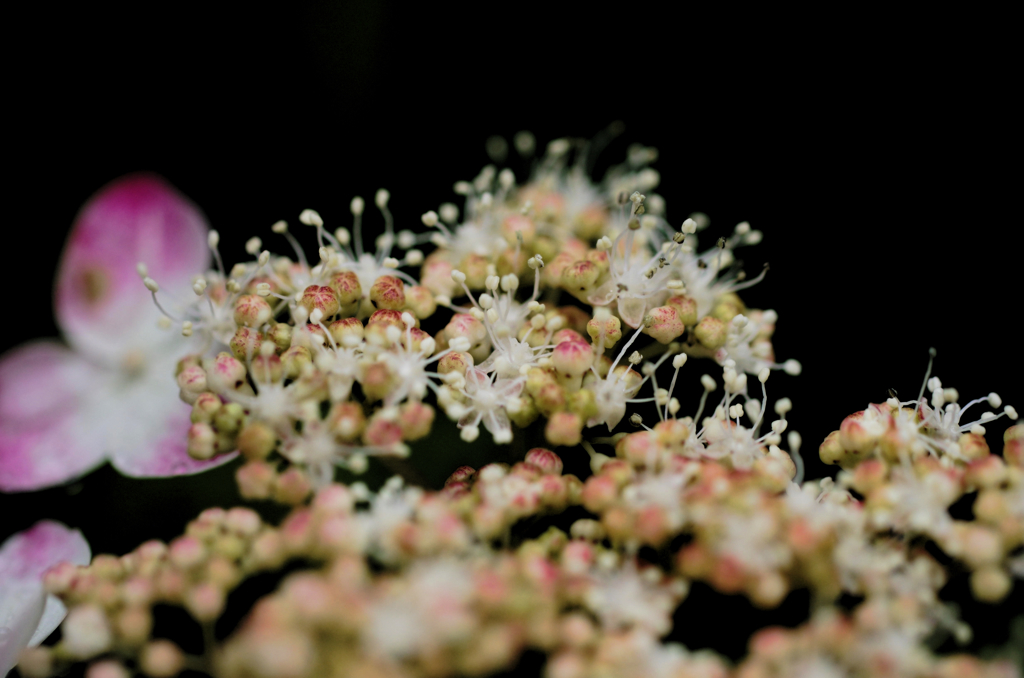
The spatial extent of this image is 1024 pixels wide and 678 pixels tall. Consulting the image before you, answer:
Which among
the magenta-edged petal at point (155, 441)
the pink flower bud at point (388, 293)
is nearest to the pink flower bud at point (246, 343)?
the pink flower bud at point (388, 293)

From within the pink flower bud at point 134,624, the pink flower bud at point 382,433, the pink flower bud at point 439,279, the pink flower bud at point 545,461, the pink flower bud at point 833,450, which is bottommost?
the pink flower bud at point 134,624

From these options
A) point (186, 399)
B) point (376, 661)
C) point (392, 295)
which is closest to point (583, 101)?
point (392, 295)

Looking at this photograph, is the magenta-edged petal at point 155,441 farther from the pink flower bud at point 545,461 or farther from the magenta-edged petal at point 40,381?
the pink flower bud at point 545,461

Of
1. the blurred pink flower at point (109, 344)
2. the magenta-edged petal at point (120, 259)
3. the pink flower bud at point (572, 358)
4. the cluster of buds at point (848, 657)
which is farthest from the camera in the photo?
the magenta-edged petal at point (120, 259)

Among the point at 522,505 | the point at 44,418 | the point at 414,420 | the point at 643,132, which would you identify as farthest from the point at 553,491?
the point at 643,132

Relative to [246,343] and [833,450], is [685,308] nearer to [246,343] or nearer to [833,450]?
[833,450]

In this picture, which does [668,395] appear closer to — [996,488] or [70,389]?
[996,488]

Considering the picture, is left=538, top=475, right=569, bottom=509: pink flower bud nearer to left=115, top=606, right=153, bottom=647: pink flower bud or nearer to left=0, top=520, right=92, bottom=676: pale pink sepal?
left=115, top=606, right=153, bottom=647: pink flower bud
